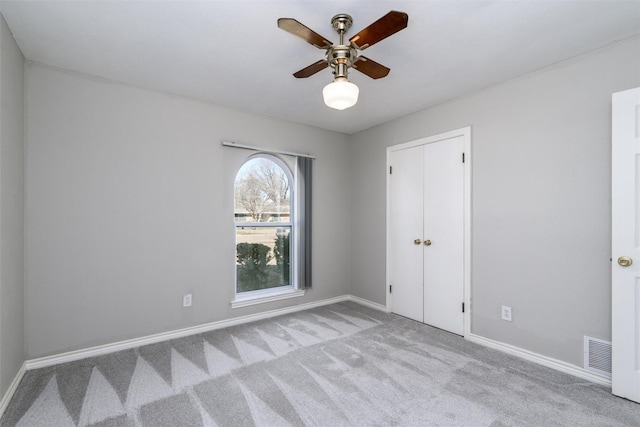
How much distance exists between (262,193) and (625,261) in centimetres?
333

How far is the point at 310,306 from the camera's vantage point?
4.07 meters

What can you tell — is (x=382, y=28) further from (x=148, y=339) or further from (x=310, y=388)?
(x=148, y=339)

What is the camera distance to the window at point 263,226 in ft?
11.9

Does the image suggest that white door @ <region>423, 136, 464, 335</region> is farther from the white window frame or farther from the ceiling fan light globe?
the ceiling fan light globe

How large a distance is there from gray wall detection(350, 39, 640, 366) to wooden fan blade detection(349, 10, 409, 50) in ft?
5.57

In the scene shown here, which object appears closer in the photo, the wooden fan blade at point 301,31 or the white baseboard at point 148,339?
the wooden fan blade at point 301,31

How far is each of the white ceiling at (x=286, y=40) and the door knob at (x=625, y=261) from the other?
→ 1.53 m

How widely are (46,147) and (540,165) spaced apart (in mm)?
4115

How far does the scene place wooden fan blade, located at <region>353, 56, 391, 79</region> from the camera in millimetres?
1916

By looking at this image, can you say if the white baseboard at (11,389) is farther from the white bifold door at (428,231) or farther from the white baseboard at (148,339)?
the white bifold door at (428,231)

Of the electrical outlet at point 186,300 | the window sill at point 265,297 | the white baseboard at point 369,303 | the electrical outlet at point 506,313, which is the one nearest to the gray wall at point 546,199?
the electrical outlet at point 506,313

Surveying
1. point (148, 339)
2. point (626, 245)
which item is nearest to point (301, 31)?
point (626, 245)

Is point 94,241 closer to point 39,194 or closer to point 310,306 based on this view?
point 39,194

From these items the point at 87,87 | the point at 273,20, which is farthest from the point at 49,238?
A: the point at 273,20
